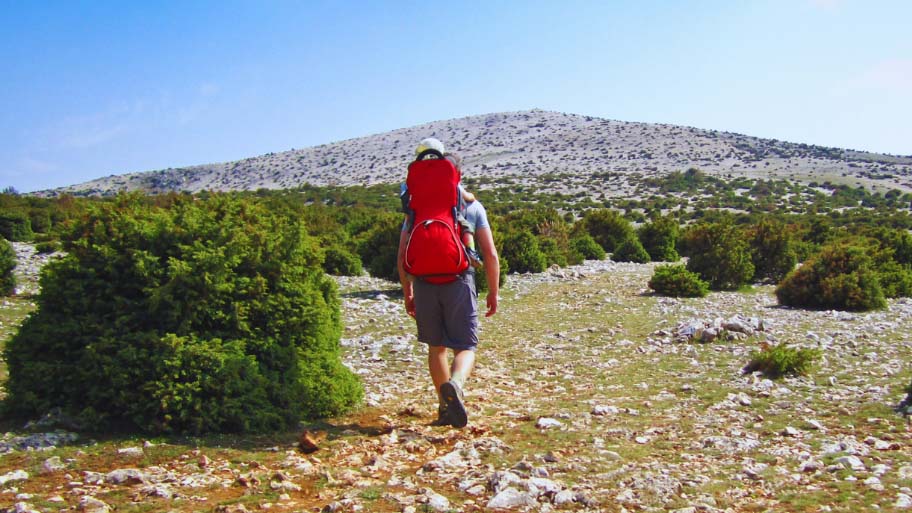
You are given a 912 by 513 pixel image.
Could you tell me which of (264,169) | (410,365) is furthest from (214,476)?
(264,169)

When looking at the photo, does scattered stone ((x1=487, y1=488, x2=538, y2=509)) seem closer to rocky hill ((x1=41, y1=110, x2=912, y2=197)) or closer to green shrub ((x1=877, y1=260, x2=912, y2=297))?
green shrub ((x1=877, y1=260, x2=912, y2=297))

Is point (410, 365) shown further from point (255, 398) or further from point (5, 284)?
point (5, 284)

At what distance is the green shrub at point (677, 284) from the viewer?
1423 centimetres

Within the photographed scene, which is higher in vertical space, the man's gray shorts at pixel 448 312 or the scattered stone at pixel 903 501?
the man's gray shorts at pixel 448 312

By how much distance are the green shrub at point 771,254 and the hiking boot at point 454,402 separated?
1573cm

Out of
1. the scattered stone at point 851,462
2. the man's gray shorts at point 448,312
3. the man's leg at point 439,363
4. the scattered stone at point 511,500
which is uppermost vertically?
the man's gray shorts at point 448,312

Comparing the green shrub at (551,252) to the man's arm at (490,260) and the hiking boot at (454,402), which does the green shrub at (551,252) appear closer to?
the man's arm at (490,260)

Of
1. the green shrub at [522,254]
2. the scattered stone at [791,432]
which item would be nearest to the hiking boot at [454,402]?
the scattered stone at [791,432]

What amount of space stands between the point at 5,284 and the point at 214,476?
11118 mm

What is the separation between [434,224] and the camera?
4.48 meters

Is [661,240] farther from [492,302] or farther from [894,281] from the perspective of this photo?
[492,302]

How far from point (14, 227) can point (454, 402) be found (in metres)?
25.0

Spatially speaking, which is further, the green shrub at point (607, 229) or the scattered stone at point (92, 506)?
the green shrub at point (607, 229)

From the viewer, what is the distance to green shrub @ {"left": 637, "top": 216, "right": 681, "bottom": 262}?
2708cm
